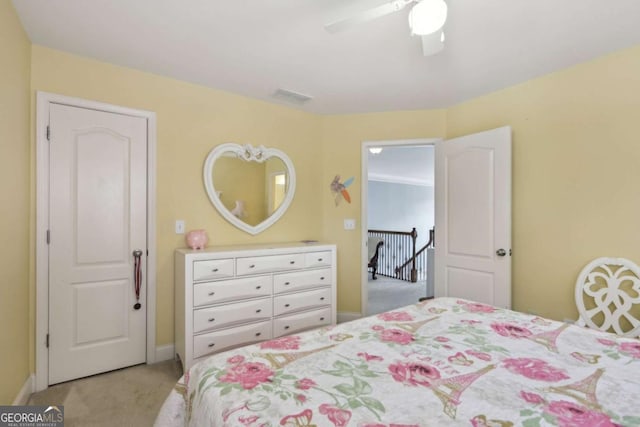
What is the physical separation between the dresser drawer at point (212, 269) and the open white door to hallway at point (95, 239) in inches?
21.9

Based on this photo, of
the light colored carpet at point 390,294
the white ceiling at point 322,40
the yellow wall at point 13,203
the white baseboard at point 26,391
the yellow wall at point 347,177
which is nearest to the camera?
the yellow wall at point 13,203

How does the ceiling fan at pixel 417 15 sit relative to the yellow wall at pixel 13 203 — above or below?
above

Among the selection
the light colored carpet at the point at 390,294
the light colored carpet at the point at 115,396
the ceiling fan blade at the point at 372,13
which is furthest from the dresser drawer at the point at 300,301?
the ceiling fan blade at the point at 372,13

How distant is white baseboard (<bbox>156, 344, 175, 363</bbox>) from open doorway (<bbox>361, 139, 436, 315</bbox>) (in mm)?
1959

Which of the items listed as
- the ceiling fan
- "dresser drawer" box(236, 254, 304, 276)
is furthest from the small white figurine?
the ceiling fan

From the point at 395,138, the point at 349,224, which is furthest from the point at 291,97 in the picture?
the point at 349,224

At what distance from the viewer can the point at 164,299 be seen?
8.61 feet

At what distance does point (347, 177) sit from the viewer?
11.7 feet

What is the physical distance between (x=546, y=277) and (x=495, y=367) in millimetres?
1921

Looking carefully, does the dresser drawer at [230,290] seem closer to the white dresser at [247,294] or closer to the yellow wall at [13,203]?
the white dresser at [247,294]

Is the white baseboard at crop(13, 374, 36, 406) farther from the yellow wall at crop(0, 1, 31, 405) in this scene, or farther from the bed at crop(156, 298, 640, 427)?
the bed at crop(156, 298, 640, 427)

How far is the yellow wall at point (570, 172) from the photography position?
216cm

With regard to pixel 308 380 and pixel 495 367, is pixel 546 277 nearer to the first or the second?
pixel 495 367

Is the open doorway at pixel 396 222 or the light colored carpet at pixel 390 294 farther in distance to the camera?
the light colored carpet at pixel 390 294
